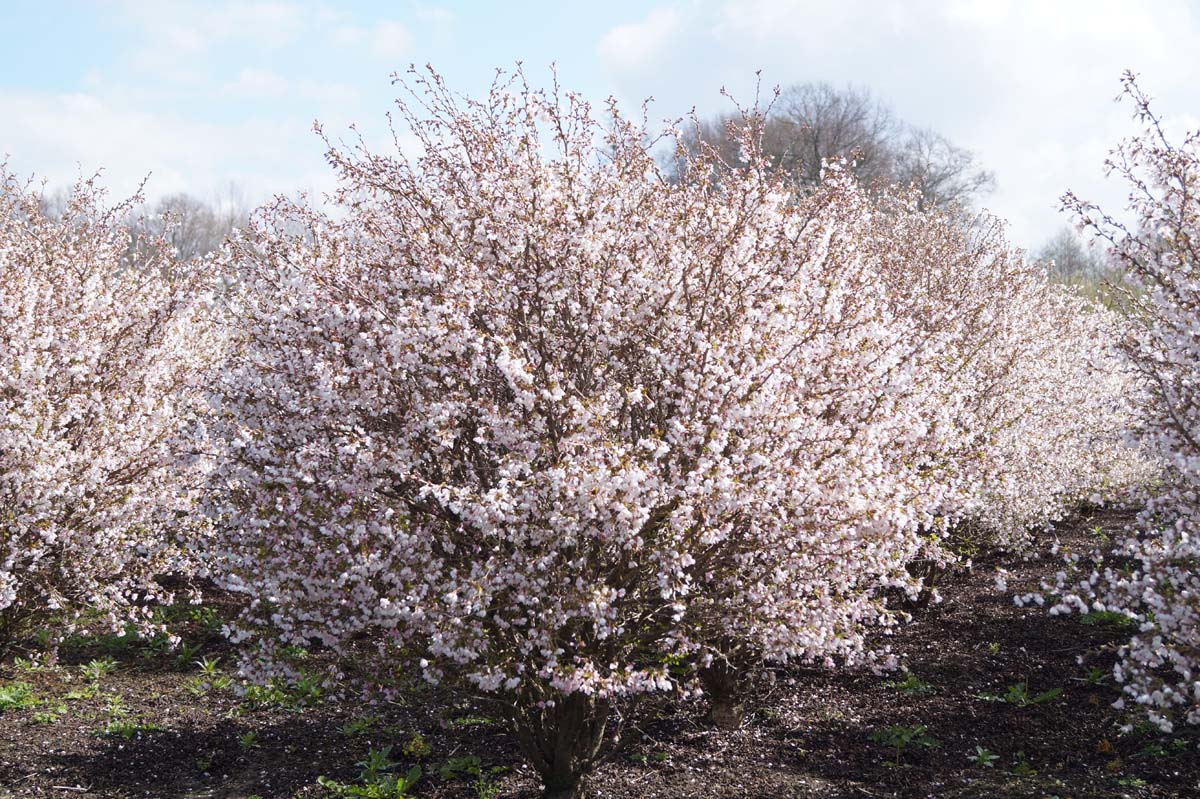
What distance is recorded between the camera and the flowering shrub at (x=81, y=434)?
23.1ft

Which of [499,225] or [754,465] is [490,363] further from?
[754,465]

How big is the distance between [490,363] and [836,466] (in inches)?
75.2

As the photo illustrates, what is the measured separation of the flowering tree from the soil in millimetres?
1098

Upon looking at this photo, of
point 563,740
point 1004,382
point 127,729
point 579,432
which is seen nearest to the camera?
point 579,432

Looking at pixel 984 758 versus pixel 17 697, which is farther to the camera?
pixel 17 697

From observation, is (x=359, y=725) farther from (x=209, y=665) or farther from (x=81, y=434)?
(x=81, y=434)

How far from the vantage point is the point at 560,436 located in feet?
16.4

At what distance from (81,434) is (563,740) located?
15.0 feet

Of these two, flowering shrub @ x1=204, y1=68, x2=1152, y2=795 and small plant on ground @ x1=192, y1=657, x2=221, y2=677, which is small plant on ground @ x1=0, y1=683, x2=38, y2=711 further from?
flowering shrub @ x1=204, y1=68, x2=1152, y2=795

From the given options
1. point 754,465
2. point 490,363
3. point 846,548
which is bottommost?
point 846,548

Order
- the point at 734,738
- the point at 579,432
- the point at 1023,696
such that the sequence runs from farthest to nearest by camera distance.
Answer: the point at 1023,696 < the point at 734,738 < the point at 579,432

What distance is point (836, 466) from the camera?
5254mm

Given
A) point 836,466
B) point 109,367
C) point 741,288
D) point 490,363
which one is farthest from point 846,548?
point 109,367

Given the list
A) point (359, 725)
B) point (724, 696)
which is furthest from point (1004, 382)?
point (359, 725)
